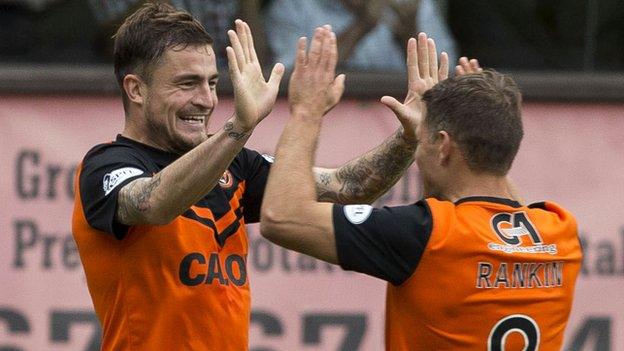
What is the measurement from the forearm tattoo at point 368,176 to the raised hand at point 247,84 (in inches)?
30.2

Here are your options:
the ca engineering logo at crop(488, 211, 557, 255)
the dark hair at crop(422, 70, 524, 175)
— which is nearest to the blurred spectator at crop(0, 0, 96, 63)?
the dark hair at crop(422, 70, 524, 175)

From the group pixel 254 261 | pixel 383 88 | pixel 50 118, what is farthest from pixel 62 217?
pixel 383 88

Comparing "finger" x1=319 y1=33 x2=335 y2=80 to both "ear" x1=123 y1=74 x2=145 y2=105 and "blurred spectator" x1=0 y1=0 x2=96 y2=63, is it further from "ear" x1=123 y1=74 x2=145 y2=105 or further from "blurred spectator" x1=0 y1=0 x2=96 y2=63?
"blurred spectator" x1=0 y1=0 x2=96 y2=63

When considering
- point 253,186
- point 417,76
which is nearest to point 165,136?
point 253,186

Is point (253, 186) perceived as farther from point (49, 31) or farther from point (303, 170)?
point (49, 31)

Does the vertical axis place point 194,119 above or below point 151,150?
above

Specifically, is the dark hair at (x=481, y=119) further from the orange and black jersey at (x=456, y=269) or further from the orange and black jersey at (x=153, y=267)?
the orange and black jersey at (x=153, y=267)

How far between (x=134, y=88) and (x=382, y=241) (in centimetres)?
115

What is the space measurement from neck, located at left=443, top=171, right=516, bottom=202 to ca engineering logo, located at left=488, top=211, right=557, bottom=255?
0.26ft

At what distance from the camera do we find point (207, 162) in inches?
165

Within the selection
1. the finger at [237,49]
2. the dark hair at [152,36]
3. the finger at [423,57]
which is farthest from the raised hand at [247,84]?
the finger at [423,57]

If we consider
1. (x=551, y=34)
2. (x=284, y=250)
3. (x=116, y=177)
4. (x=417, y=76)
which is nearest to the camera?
(x=116, y=177)

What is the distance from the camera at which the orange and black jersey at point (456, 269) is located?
4000mm

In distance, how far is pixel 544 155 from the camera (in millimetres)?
7398
